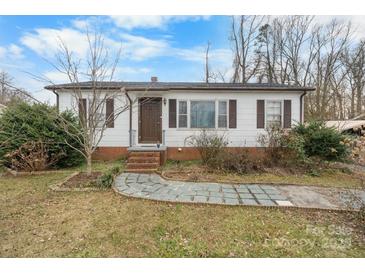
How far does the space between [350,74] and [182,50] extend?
15.7 m

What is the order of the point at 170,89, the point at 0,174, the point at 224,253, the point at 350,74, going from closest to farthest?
the point at 224,253
the point at 0,174
the point at 170,89
the point at 350,74

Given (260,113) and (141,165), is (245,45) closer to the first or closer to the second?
(260,113)

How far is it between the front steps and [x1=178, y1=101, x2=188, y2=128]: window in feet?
6.81

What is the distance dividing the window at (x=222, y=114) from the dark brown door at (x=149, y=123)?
273cm

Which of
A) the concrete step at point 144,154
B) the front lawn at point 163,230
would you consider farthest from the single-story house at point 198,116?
the front lawn at point 163,230

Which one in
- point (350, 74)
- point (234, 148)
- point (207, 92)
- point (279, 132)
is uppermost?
point (350, 74)

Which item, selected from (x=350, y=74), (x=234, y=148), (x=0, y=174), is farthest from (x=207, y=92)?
(x=350, y=74)

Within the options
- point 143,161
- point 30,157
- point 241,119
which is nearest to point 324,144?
point 241,119

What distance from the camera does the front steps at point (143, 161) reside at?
7113mm

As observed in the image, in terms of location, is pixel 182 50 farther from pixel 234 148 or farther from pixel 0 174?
pixel 0 174

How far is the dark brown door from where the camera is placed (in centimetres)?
966

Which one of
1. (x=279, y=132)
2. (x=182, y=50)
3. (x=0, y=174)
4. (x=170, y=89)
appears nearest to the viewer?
(x=0, y=174)

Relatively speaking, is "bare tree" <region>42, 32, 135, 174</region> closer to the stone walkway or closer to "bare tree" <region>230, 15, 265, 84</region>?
the stone walkway

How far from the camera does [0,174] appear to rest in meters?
7.04
